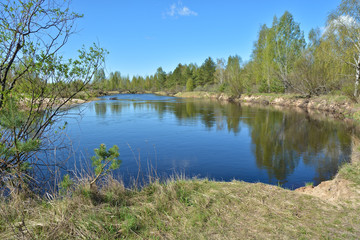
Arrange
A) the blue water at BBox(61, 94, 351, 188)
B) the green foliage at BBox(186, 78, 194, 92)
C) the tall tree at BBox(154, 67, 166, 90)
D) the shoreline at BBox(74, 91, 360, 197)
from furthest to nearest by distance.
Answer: the tall tree at BBox(154, 67, 166, 90) < the green foliage at BBox(186, 78, 194, 92) < the blue water at BBox(61, 94, 351, 188) < the shoreline at BBox(74, 91, 360, 197)

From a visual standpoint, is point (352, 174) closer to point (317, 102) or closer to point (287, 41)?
point (317, 102)

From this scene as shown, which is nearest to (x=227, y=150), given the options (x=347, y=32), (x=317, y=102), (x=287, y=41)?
(x=347, y=32)

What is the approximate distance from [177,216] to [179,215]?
5 centimetres

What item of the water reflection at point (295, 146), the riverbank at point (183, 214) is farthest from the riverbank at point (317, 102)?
the riverbank at point (183, 214)

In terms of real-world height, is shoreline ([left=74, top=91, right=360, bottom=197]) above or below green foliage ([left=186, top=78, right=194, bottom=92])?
below

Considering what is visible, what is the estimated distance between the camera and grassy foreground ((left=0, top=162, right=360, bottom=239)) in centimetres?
353

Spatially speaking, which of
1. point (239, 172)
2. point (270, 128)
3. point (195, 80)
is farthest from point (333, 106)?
point (195, 80)

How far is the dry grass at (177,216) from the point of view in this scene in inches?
139

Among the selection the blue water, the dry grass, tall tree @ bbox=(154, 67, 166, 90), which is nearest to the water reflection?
the blue water

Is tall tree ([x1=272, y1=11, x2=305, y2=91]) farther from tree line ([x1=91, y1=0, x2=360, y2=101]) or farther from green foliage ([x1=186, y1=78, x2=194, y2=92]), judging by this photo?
green foliage ([x1=186, y1=78, x2=194, y2=92])

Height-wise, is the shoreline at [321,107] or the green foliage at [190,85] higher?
the green foliage at [190,85]

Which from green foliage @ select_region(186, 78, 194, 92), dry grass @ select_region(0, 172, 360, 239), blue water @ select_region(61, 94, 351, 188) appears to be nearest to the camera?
dry grass @ select_region(0, 172, 360, 239)

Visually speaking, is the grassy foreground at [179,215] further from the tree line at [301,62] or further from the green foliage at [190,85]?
the green foliage at [190,85]

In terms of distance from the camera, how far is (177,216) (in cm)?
418
